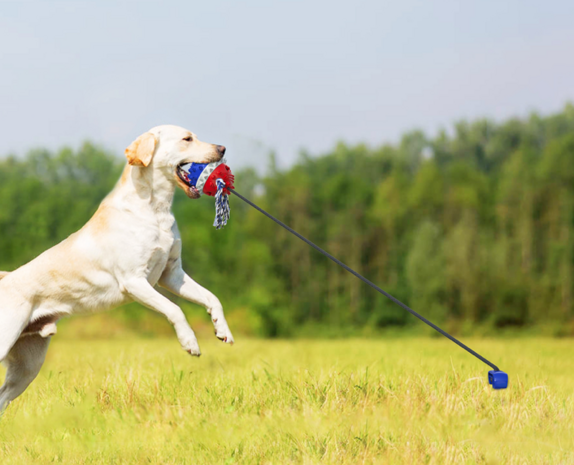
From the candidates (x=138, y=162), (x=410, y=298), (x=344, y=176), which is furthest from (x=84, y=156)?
(x=138, y=162)

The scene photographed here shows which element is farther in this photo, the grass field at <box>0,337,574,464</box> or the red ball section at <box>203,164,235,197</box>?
the red ball section at <box>203,164,235,197</box>

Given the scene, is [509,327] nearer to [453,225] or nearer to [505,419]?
[453,225]

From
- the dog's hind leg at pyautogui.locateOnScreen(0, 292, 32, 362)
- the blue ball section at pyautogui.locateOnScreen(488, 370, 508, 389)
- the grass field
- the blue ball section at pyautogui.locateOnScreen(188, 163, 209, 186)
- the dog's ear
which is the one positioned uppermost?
the dog's ear

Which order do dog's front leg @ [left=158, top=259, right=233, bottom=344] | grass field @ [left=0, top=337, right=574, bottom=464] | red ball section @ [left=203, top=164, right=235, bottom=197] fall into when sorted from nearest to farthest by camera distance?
grass field @ [left=0, top=337, right=574, bottom=464]
dog's front leg @ [left=158, top=259, right=233, bottom=344]
red ball section @ [left=203, top=164, right=235, bottom=197]

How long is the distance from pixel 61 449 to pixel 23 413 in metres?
1.39

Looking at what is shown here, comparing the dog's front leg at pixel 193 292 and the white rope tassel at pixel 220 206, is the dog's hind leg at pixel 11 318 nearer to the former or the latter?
the dog's front leg at pixel 193 292

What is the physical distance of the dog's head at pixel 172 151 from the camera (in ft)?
17.3

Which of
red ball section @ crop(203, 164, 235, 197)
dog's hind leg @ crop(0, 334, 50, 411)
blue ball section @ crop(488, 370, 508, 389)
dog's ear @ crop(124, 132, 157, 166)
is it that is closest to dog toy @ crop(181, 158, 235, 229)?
red ball section @ crop(203, 164, 235, 197)

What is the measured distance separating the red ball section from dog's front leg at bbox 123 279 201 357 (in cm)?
95

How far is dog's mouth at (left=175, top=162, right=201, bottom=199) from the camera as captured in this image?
5312mm

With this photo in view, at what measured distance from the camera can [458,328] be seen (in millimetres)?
23844

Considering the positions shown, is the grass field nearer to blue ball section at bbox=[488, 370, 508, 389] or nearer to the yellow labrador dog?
blue ball section at bbox=[488, 370, 508, 389]

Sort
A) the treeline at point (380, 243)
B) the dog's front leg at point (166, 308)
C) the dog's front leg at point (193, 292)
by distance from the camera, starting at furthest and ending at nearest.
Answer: the treeline at point (380, 243) < the dog's front leg at point (193, 292) < the dog's front leg at point (166, 308)

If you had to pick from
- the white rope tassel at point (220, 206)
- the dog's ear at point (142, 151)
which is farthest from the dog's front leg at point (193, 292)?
the dog's ear at point (142, 151)
